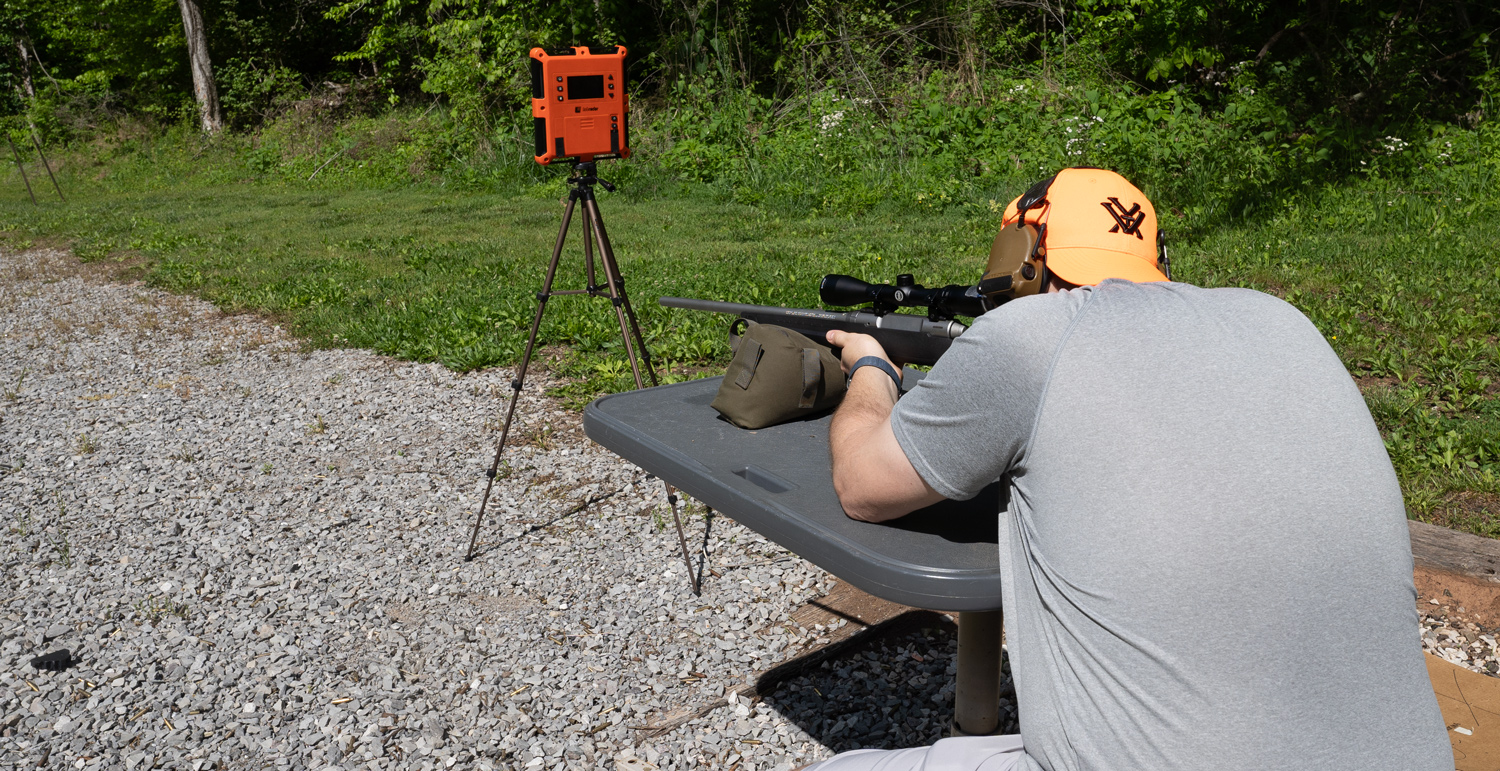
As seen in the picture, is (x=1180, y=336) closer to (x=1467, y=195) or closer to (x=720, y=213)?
(x=1467, y=195)

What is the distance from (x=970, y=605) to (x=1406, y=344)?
15.2 ft

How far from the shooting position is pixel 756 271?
7.94 metres

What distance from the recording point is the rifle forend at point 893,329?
2.05 meters

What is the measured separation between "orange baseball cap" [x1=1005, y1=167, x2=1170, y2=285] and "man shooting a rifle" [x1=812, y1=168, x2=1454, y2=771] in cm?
11

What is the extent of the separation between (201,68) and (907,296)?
24.4 metres

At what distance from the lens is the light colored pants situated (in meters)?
1.60

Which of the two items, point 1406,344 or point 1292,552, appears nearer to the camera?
point 1292,552

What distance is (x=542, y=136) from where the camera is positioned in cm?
352

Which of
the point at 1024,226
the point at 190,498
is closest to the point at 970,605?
the point at 1024,226

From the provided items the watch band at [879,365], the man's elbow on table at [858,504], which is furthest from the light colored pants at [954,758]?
the watch band at [879,365]

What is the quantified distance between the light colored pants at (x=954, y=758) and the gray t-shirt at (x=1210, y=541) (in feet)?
0.46

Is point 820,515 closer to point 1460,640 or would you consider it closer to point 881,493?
point 881,493

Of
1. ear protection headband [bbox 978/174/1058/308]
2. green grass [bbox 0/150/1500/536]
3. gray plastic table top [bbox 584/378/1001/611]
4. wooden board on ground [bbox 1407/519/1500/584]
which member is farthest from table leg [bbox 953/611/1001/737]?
green grass [bbox 0/150/1500/536]

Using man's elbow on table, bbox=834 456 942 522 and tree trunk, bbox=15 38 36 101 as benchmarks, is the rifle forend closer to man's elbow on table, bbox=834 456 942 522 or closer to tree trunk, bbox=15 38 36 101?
man's elbow on table, bbox=834 456 942 522
